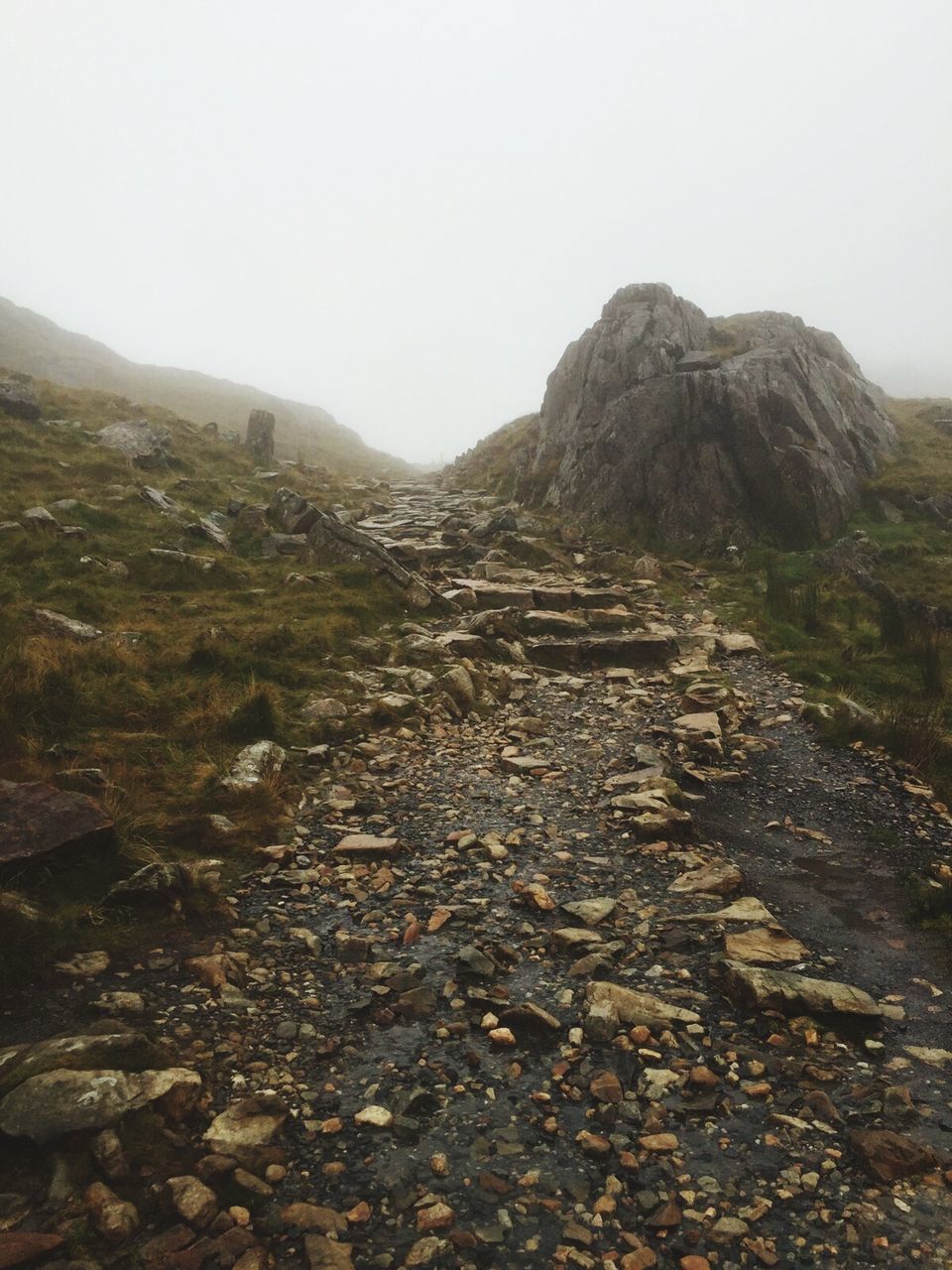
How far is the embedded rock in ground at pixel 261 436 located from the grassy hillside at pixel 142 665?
1242 cm

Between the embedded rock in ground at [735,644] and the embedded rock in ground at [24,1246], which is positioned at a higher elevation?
the embedded rock in ground at [735,644]

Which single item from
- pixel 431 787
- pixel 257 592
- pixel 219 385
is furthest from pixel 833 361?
pixel 219 385

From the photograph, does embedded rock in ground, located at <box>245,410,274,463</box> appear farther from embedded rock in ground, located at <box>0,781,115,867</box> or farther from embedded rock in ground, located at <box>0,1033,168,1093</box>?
embedded rock in ground, located at <box>0,1033,168,1093</box>

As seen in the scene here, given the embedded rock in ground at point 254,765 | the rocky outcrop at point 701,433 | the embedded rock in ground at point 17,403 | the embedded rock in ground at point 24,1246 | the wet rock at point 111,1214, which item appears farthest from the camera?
the embedded rock in ground at point 17,403

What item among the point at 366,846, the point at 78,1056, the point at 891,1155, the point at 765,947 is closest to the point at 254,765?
the point at 366,846

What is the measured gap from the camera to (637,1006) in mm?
4812

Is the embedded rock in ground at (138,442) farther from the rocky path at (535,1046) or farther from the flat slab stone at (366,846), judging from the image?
the flat slab stone at (366,846)

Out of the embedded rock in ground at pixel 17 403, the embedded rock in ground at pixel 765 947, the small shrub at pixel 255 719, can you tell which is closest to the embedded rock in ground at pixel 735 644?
the embedded rock in ground at pixel 765 947

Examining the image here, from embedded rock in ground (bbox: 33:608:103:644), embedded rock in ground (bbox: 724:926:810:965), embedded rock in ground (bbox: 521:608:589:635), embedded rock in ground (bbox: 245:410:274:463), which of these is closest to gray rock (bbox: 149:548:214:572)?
embedded rock in ground (bbox: 33:608:103:644)

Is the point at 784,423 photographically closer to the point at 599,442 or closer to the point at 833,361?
the point at 599,442

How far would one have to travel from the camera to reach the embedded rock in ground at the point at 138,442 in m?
23.5

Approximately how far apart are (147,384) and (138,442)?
41.2 metres

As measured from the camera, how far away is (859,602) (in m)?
16.9

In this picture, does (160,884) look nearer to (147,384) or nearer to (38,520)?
(38,520)
